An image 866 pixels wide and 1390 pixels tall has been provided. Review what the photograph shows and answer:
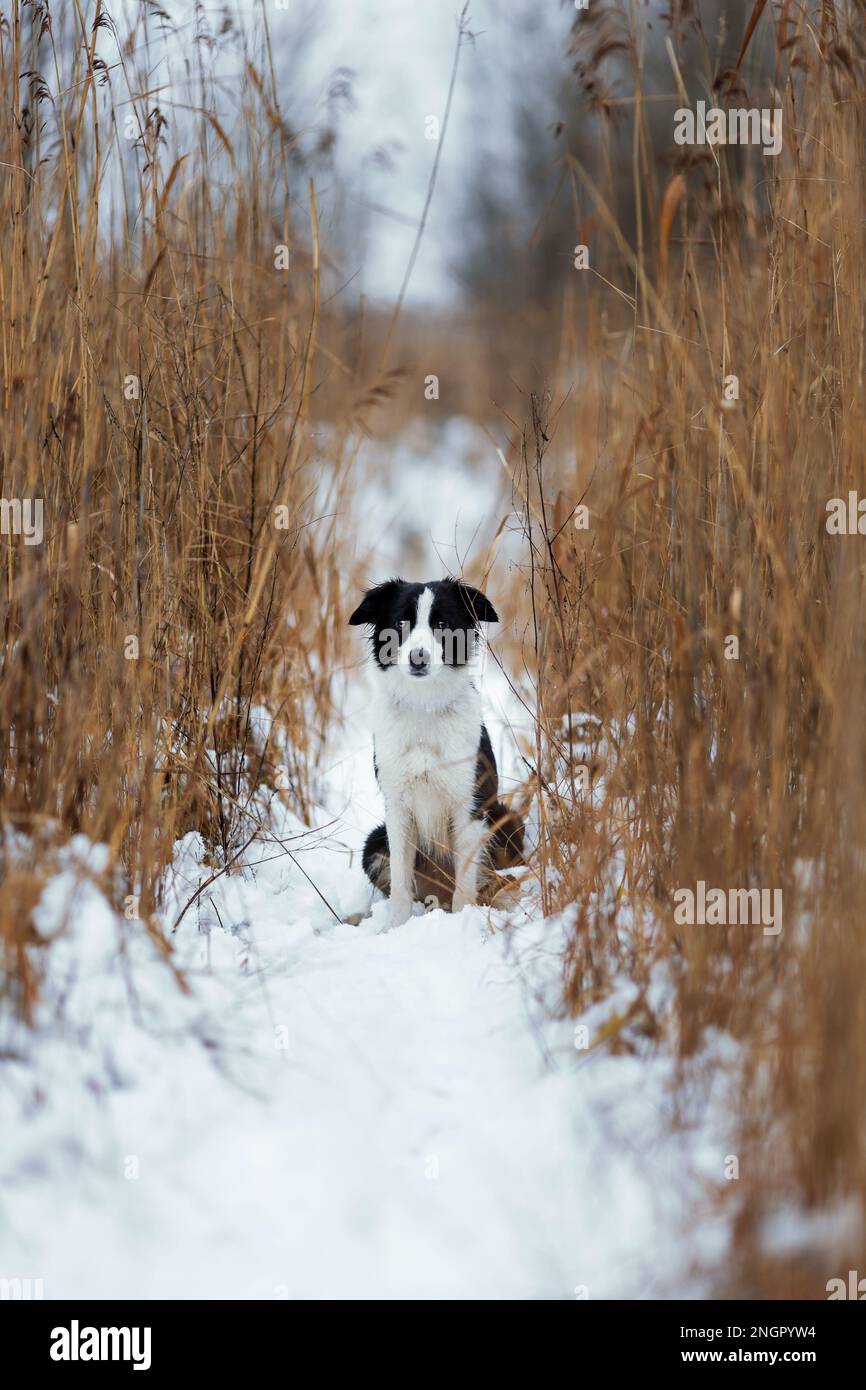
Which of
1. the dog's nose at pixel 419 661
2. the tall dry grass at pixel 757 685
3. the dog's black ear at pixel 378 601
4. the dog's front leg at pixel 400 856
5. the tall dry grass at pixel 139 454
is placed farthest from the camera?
the dog's black ear at pixel 378 601

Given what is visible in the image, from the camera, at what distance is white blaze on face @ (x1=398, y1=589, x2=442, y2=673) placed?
3.59 meters

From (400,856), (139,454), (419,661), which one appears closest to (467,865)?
(400,856)

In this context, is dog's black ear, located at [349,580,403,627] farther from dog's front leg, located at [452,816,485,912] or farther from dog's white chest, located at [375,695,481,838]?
dog's front leg, located at [452,816,485,912]

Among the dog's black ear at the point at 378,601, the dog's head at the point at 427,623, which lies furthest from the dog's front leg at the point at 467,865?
the dog's black ear at the point at 378,601

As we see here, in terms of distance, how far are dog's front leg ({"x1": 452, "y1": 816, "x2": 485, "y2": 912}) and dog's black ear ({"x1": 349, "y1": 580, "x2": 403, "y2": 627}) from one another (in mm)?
811

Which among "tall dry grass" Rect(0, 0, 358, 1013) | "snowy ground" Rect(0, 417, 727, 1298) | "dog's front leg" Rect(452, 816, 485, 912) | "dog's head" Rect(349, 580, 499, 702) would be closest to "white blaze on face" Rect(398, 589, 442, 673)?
"dog's head" Rect(349, 580, 499, 702)

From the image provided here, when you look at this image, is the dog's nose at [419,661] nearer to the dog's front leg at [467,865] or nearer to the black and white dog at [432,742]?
the black and white dog at [432,742]

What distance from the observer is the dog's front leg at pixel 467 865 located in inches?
141

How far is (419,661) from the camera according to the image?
353 cm

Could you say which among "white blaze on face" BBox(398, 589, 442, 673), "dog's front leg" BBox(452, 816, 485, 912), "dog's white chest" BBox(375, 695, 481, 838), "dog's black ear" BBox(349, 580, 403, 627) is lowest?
"dog's front leg" BBox(452, 816, 485, 912)

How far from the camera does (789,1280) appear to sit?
5.58 ft

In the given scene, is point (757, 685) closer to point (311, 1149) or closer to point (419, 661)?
point (311, 1149)

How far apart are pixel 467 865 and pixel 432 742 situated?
49 centimetres

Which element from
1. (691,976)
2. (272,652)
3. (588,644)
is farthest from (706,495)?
(272,652)
